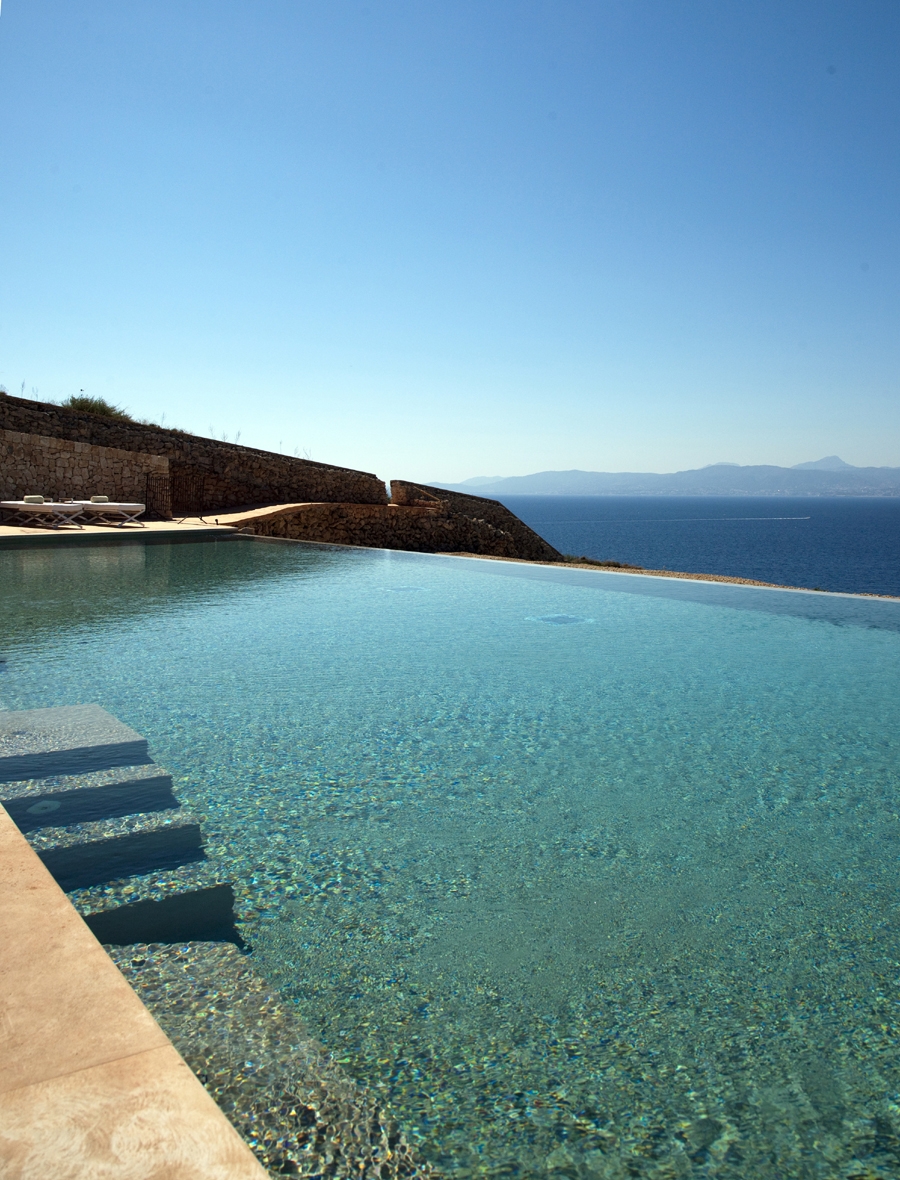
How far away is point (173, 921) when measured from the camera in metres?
2.29

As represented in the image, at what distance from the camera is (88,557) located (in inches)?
431

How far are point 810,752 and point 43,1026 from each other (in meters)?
3.67

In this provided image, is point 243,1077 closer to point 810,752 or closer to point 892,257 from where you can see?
point 810,752

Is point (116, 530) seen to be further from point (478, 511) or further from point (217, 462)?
point (478, 511)

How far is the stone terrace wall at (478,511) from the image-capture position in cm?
2052

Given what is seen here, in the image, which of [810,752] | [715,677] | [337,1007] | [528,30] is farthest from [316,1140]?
[528,30]

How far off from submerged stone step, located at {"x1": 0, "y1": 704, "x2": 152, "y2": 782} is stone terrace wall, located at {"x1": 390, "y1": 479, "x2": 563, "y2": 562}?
54.2 ft

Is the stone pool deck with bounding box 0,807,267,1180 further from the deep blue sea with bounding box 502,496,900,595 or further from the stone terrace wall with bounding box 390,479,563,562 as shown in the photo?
the deep blue sea with bounding box 502,496,900,595

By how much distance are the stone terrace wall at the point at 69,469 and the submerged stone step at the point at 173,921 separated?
14934 millimetres

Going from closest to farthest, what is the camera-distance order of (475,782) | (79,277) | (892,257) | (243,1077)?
(243,1077)
(475,782)
(79,277)
(892,257)

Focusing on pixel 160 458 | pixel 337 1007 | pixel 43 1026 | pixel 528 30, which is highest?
pixel 528 30

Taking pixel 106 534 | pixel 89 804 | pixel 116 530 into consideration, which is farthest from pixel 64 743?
pixel 116 530

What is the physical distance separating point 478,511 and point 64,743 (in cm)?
1883

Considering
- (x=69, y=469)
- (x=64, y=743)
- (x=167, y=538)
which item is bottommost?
(x=64, y=743)
